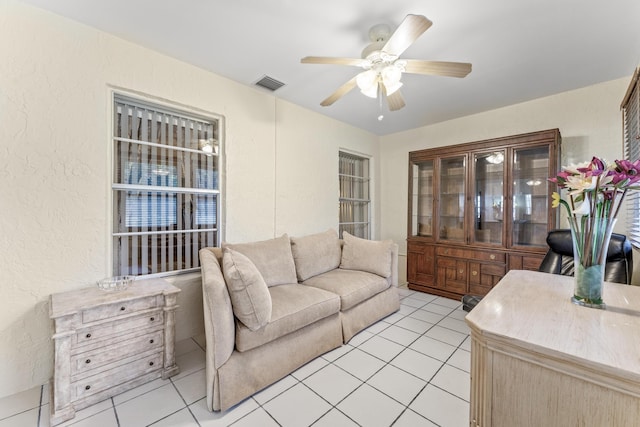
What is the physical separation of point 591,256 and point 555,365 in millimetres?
613

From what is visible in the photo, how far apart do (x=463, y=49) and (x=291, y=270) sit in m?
2.49

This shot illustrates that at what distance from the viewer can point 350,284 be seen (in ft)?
8.45

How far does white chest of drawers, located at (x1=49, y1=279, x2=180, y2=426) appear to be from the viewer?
1.51 m

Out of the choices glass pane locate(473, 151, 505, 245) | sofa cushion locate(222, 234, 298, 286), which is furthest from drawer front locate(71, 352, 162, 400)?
glass pane locate(473, 151, 505, 245)

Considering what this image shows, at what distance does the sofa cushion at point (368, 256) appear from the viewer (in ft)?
9.64

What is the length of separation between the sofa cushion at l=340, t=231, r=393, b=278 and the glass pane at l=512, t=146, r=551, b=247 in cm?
158

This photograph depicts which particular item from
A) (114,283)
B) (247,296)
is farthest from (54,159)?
(247,296)

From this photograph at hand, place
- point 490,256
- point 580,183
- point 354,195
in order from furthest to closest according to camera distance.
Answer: point 354,195 < point 490,256 < point 580,183

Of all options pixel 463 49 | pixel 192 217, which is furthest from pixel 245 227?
pixel 463 49

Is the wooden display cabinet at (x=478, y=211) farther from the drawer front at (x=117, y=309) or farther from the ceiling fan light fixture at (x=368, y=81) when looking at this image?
the drawer front at (x=117, y=309)

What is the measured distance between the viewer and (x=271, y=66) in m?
2.47

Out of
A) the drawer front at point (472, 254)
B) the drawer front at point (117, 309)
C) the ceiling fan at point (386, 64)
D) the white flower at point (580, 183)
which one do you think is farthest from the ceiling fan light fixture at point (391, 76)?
the drawer front at point (472, 254)

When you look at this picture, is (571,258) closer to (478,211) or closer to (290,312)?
(478,211)

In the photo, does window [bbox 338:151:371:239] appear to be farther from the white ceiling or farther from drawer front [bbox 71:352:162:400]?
drawer front [bbox 71:352:162:400]
